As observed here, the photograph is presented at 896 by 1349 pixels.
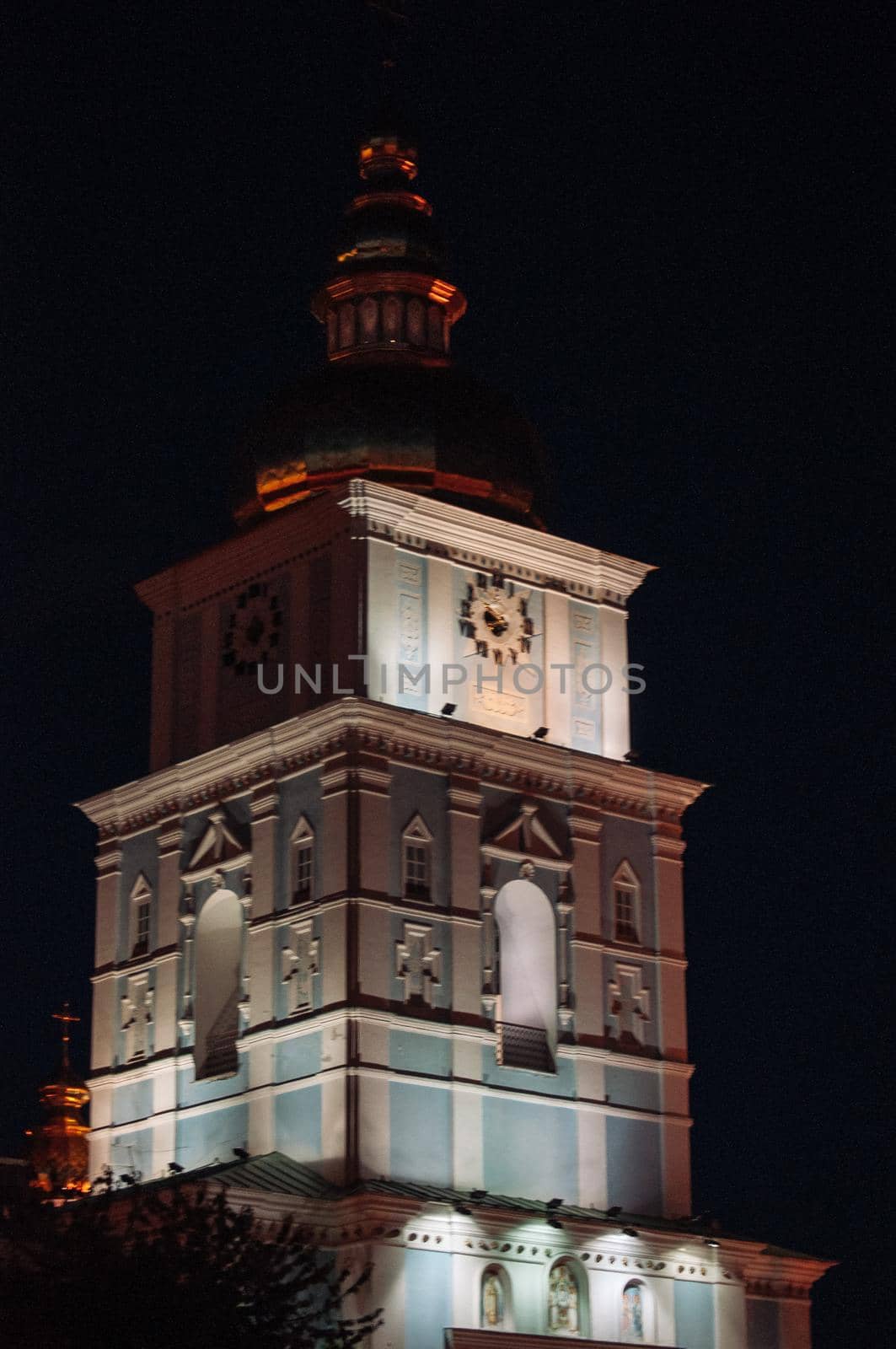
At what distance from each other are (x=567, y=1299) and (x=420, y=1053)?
A: 4.04 metres

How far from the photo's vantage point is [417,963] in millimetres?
47562

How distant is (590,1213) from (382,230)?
53.8 ft

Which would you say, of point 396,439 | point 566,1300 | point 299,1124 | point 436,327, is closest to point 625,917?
point 566,1300

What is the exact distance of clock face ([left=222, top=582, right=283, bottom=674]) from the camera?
50469 millimetres

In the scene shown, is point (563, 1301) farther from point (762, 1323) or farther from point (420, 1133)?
point (762, 1323)

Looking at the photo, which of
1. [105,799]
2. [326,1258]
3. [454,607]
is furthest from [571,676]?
[326,1258]

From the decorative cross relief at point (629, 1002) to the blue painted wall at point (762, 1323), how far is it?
4301mm

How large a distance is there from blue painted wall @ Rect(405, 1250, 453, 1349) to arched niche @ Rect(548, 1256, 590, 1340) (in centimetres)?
199

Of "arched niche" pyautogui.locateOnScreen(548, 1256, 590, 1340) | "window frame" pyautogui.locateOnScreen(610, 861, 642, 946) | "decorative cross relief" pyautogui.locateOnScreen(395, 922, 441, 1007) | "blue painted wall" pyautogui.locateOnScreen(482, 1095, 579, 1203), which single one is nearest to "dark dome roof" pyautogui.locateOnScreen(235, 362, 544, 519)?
"window frame" pyautogui.locateOnScreen(610, 861, 642, 946)

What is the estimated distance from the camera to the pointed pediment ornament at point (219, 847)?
49219 mm

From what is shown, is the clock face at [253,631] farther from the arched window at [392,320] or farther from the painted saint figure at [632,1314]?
the painted saint figure at [632,1314]

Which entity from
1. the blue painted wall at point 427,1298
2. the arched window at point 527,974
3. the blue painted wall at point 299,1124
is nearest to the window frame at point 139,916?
the blue painted wall at point 299,1124

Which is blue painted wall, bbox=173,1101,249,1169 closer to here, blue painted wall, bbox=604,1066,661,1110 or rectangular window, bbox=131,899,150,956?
rectangular window, bbox=131,899,150,956

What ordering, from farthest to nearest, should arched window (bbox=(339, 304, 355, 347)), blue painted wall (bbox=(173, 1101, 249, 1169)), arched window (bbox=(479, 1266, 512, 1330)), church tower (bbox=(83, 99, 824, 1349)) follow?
arched window (bbox=(339, 304, 355, 347)), blue painted wall (bbox=(173, 1101, 249, 1169)), church tower (bbox=(83, 99, 824, 1349)), arched window (bbox=(479, 1266, 512, 1330))
